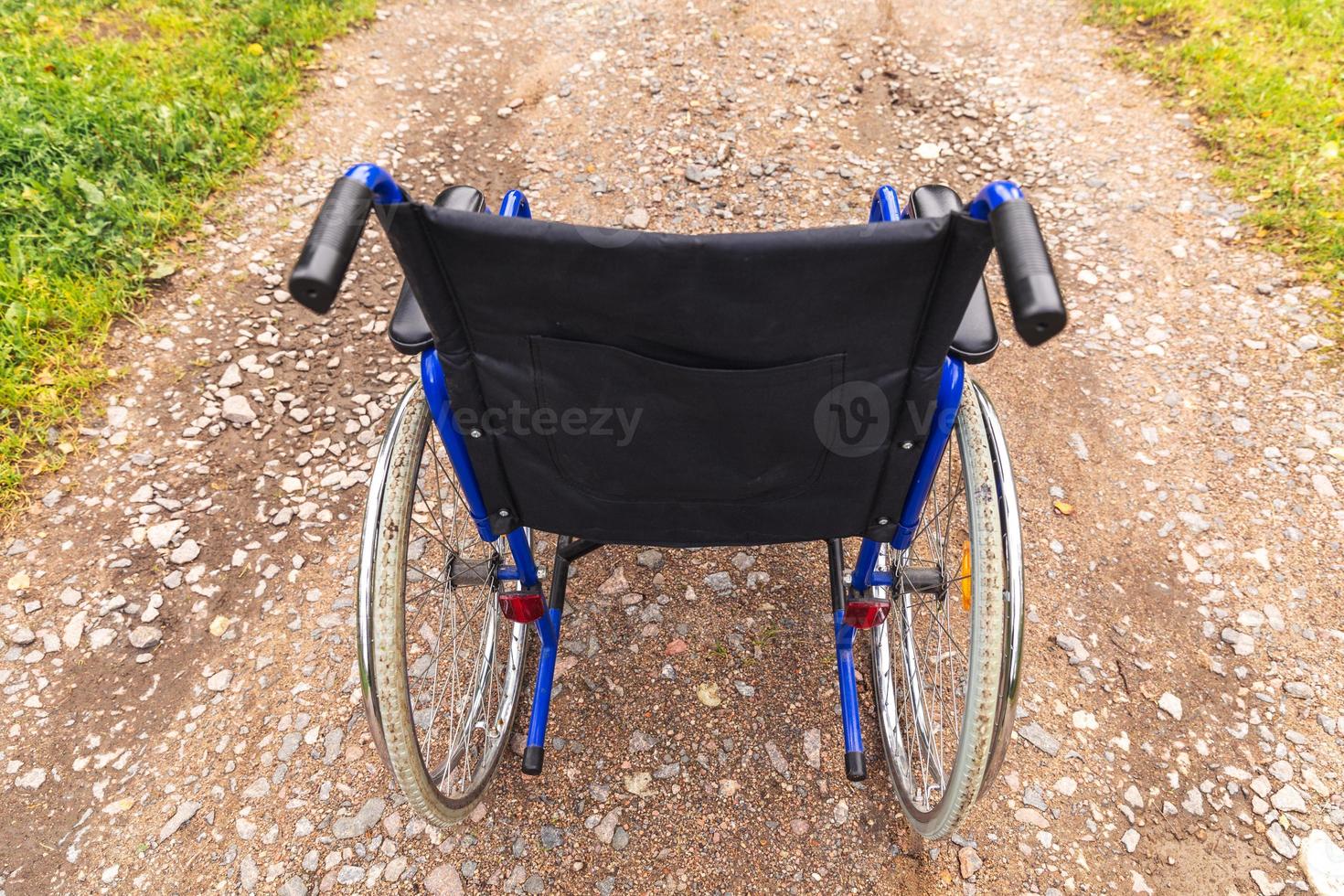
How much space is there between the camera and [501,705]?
2.23 meters

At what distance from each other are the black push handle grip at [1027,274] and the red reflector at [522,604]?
55.7 inches

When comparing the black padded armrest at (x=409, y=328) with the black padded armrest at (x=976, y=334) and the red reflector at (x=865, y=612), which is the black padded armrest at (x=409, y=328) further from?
the red reflector at (x=865, y=612)

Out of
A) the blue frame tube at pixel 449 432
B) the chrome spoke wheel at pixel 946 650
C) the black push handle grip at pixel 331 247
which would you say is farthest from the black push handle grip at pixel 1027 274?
the blue frame tube at pixel 449 432

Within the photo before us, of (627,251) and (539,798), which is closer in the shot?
(627,251)

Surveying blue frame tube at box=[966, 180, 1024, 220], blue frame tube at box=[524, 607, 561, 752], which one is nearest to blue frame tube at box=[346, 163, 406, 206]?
blue frame tube at box=[966, 180, 1024, 220]

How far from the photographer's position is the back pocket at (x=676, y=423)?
4.34ft

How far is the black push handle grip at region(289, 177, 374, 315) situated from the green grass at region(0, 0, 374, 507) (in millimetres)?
2579

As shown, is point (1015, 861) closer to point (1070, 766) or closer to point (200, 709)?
point (1070, 766)

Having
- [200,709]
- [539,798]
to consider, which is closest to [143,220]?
[200,709]

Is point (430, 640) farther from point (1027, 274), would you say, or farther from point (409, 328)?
point (1027, 274)

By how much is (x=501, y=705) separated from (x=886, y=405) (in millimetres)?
1519

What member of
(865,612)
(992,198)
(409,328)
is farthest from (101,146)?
(992,198)

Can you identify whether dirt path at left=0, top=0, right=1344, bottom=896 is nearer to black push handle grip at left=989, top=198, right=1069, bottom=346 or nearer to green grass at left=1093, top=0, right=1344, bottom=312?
green grass at left=1093, top=0, right=1344, bottom=312

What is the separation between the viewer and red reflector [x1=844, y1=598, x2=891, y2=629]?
1900 mm
